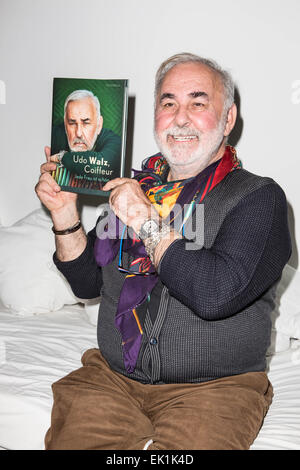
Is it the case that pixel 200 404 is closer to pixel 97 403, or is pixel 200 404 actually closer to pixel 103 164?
pixel 97 403

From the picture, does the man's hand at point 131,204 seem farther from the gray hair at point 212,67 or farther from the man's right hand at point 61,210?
the gray hair at point 212,67

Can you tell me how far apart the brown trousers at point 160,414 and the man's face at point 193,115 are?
617 millimetres

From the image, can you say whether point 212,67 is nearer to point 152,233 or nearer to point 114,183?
point 114,183

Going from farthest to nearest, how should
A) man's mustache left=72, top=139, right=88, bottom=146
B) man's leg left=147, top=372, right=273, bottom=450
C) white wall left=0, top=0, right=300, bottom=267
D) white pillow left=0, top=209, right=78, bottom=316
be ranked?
1. white pillow left=0, top=209, right=78, bottom=316
2. white wall left=0, top=0, right=300, bottom=267
3. man's mustache left=72, top=139, right=88, bottom=146
4. man's leg left=147, top=372, right=273, bottom=450

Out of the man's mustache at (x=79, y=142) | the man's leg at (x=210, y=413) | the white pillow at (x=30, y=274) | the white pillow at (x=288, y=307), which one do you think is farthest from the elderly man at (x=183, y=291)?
the white pillow at (x=30, y=274)

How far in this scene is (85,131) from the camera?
141 centimetres

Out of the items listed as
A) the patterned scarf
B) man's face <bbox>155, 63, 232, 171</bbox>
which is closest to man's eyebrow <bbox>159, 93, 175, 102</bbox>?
man's face <bbox>155, 63, 232, 171</bbox>

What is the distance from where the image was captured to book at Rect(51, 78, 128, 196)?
1.36 m

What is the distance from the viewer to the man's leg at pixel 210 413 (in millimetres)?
1047

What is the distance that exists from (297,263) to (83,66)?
50.5 inches

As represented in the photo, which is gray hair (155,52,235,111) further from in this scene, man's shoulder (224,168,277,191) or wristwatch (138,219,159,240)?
wristwatch (138,219,159,240)

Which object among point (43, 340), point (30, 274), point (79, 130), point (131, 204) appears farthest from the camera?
point (30, 274)

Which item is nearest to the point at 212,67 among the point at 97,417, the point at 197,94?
the point at 197,94

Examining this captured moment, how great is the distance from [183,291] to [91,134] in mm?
579
